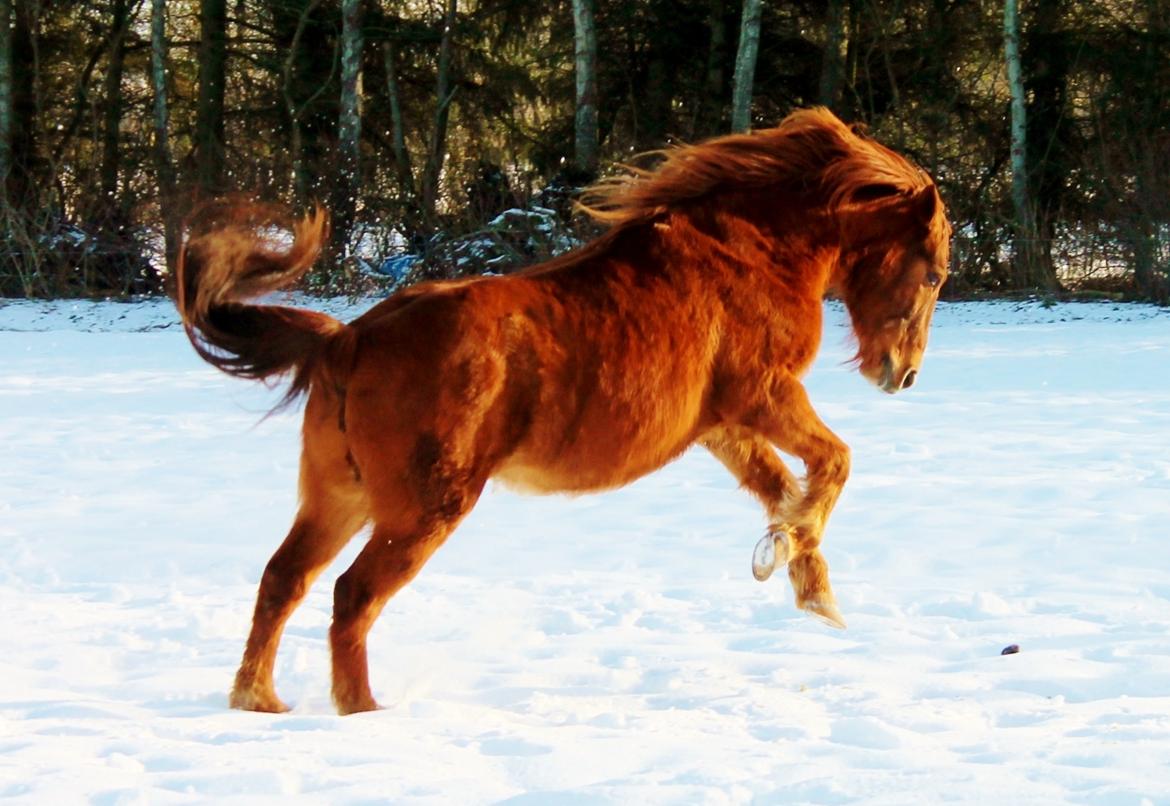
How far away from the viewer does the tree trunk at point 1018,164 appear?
1986 cm

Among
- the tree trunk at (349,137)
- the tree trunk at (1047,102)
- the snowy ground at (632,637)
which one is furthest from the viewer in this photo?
the tree trunk at (1047,102)

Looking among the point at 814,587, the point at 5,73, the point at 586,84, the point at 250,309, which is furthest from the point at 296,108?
the point at 814,587

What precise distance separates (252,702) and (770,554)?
5.84 ft

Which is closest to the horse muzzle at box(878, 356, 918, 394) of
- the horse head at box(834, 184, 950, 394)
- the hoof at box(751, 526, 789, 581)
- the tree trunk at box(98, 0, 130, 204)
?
the horse head at box(834, 184, 950, 394)

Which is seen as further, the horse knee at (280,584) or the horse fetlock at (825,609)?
the horse fetlock at (825,609)

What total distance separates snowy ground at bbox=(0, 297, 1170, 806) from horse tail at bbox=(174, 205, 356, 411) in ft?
3.58

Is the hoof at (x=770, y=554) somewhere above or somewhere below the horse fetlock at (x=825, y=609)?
above

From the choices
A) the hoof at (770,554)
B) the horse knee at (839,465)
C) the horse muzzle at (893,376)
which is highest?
the horse muzzle at (893,376)

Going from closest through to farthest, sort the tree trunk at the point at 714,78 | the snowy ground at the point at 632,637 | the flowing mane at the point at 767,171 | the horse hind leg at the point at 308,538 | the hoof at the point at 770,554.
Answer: the snowy ground at the point at 632,637 < the horse hind leg at the point at 308,538 < the hoof at the point at 770,554 < the flowing mane at the point at 767,171 < the tree trunk at the point at 714,78

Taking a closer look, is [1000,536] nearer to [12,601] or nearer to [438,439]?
[438,439]

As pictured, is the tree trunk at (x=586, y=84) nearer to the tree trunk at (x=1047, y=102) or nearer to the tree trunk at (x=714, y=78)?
the tree trunk at (x=714, y=78)

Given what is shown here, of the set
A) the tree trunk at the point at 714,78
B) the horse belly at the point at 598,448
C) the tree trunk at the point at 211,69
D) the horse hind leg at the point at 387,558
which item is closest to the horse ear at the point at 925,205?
the horse belly at the point at 598,448

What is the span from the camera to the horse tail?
4914 millimetres

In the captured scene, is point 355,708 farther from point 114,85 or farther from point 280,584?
point 114,85
